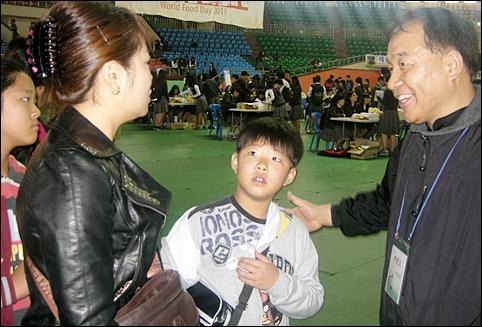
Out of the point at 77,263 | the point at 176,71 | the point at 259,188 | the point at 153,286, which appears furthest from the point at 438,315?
the point at 176,71

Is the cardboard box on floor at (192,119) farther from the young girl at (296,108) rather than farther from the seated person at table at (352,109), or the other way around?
the seated person at table at (352,109)

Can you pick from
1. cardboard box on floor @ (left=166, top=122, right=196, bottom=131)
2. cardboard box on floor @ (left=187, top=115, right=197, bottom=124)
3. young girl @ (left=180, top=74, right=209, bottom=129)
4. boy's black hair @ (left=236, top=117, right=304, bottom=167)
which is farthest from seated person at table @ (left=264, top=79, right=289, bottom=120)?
boy's black hair @ (left=236, top=117, right=304, bottom=167)

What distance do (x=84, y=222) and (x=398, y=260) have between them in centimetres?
98

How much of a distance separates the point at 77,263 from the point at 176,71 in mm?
19574

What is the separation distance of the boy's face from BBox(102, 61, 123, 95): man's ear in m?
0.58

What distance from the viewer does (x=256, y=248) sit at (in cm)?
160

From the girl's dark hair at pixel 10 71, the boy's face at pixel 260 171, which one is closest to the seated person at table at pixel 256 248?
the boy's face at pixel 260 171

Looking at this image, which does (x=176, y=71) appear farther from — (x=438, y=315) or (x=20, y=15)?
(x=438, y=315)

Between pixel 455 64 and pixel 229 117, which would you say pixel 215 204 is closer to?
pixel 455 64

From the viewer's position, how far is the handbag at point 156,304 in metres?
1.15

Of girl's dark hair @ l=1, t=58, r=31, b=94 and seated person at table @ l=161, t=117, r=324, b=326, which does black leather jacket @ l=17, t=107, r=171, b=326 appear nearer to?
seated person at table @ l=161, t=117, r=324, b=326

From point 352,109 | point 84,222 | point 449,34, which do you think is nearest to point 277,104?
point 352,109

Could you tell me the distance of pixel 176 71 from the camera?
20.1 metres

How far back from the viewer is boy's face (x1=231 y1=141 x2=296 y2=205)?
1671mm
